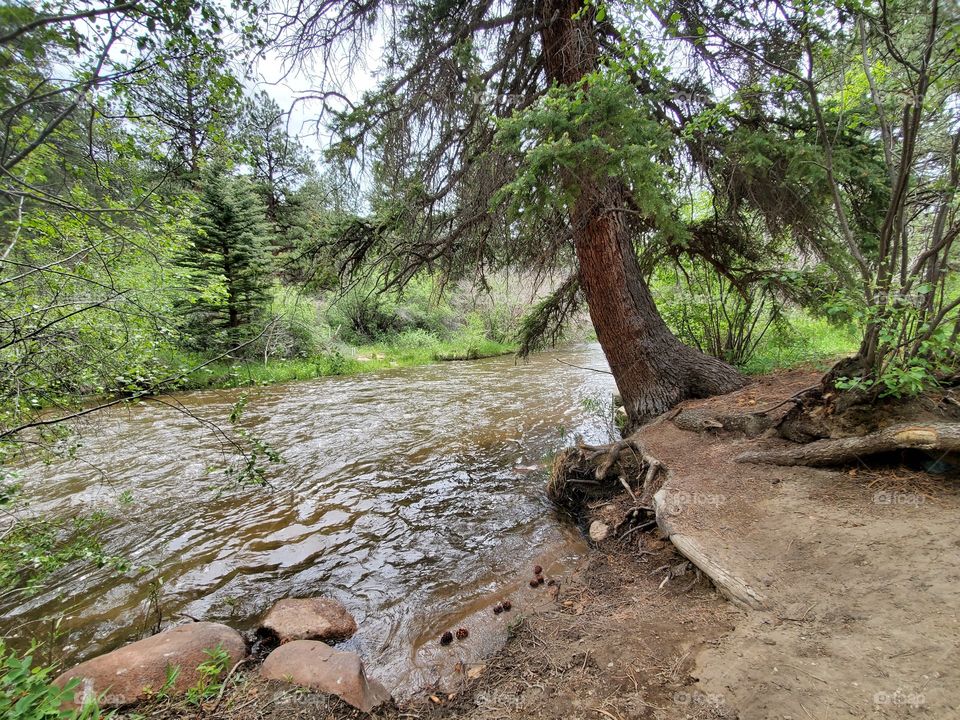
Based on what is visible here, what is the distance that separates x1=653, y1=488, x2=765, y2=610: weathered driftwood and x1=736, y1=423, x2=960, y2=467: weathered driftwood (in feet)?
3.59

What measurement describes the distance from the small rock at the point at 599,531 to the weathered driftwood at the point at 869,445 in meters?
1.44

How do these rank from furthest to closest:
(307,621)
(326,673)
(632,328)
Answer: (632,328), (307,621), (326,673)

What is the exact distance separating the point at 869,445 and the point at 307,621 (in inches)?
173

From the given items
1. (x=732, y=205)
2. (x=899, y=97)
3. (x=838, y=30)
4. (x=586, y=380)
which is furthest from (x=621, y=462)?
(x=586, y=380)

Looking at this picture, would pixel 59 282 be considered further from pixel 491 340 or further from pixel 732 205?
pixel 491 340

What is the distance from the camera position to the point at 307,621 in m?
3.05

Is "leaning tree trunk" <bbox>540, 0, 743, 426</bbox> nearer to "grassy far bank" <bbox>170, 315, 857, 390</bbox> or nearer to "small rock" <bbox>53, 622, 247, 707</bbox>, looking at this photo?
"grassy far bank" <bbox>170, 315, 857, 390</bbox>

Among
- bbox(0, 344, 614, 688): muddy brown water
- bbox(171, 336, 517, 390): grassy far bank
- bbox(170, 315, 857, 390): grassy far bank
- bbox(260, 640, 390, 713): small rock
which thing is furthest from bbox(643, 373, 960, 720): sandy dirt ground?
bbox(171, 336, 517, 390): grassy far bank

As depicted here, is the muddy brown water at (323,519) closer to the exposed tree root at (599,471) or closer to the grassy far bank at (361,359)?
the exposed tree root at (599,471)

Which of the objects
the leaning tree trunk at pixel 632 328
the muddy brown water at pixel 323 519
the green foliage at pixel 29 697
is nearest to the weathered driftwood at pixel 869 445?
the leaning tree trunk at pixel 632 328

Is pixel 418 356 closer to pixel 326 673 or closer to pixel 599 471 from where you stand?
pixel 599 471

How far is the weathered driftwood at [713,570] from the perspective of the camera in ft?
7.47

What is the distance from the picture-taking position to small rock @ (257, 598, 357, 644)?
2948mm

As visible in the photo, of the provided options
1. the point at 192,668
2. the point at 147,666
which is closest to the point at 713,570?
the point at 192,668
